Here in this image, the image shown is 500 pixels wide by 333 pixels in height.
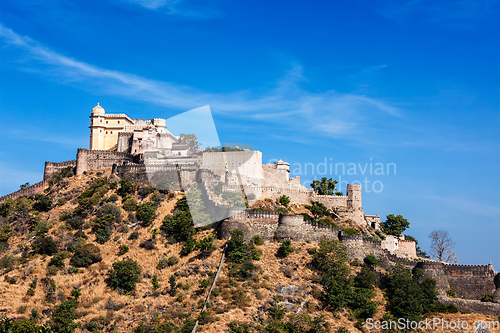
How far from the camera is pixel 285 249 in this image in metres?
50.6

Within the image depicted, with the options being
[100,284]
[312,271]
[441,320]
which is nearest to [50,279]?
[100,284]

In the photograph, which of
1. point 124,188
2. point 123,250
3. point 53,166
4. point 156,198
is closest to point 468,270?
point 123,250

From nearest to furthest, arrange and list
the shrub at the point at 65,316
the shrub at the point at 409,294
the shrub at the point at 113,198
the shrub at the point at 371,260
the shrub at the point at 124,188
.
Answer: the shrub at the point at 65,316 < the shrub at the point at 409,294 < the shrub at the point at 371,260 < the shrub at the point at 113,198 < the shrub at the point at 124,188

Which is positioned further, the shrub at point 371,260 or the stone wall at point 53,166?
the stone wall at point 53,166

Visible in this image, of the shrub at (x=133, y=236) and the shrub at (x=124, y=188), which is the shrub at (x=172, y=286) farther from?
the shrub at (x=124, y=188)

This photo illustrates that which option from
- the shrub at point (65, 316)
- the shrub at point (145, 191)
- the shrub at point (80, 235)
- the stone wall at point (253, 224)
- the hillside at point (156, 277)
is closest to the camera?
the shrub at point (65, 316)

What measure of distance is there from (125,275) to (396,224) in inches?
1617

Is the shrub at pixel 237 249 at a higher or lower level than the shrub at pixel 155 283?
higher

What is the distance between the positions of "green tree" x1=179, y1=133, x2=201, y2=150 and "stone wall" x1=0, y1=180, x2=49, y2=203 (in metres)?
20.3

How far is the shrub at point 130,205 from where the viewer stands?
2351 inches

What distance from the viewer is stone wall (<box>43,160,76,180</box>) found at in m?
72.0

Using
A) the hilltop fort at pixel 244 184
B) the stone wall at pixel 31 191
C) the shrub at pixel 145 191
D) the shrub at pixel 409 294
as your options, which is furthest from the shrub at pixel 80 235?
the shrub at pixel 409 294

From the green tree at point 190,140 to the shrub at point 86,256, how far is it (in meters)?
29.3

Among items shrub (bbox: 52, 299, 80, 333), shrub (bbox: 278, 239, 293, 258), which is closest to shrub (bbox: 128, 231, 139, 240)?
shrub (bbox: 52, 299, 80, 333)
